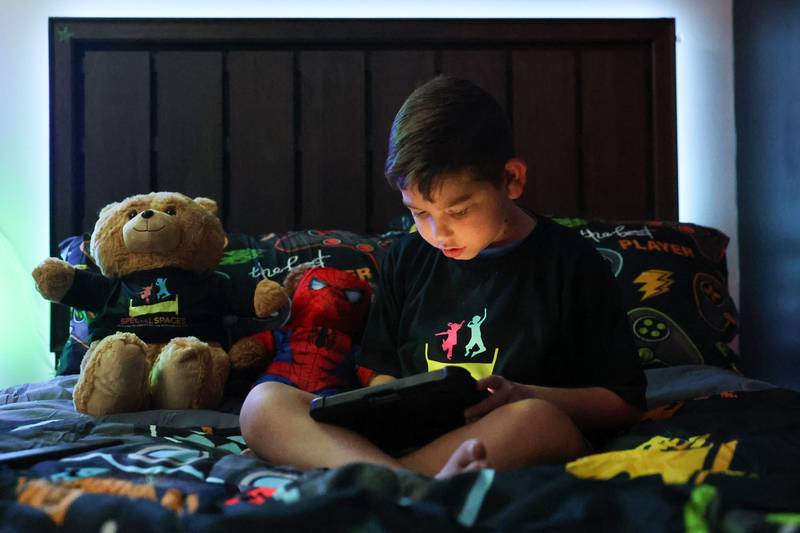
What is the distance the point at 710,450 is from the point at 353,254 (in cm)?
96

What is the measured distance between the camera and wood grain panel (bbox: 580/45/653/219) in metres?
2.07

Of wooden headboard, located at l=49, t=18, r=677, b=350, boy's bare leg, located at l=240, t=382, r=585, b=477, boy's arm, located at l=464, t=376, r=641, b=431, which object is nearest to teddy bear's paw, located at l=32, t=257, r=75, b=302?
wooden headboard, located at l=49, t=18, r=677, b=350

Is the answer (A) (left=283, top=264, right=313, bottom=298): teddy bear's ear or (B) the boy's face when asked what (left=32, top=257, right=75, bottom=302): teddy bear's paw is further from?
(B) the boy's face

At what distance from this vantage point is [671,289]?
1.59 m

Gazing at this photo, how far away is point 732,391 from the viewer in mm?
1242

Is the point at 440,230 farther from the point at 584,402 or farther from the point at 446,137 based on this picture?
the point at 584,402

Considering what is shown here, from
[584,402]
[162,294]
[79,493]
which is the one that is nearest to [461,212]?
[584,402]

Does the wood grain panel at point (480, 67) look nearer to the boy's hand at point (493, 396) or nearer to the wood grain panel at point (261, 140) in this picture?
the wood grain panel at point (261, 140)

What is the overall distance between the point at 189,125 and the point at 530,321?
4.19 ft

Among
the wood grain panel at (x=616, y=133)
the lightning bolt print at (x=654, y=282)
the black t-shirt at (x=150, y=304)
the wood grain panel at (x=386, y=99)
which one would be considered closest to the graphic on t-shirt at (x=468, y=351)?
the black t-shirt at (x=150, y=304)

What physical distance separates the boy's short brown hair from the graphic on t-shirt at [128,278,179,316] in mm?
616

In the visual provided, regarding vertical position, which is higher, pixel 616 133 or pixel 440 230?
pixel 616 133

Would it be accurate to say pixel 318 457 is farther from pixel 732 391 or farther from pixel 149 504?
pixel 732 391

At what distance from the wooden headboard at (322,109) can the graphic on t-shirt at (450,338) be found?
0.97 m
